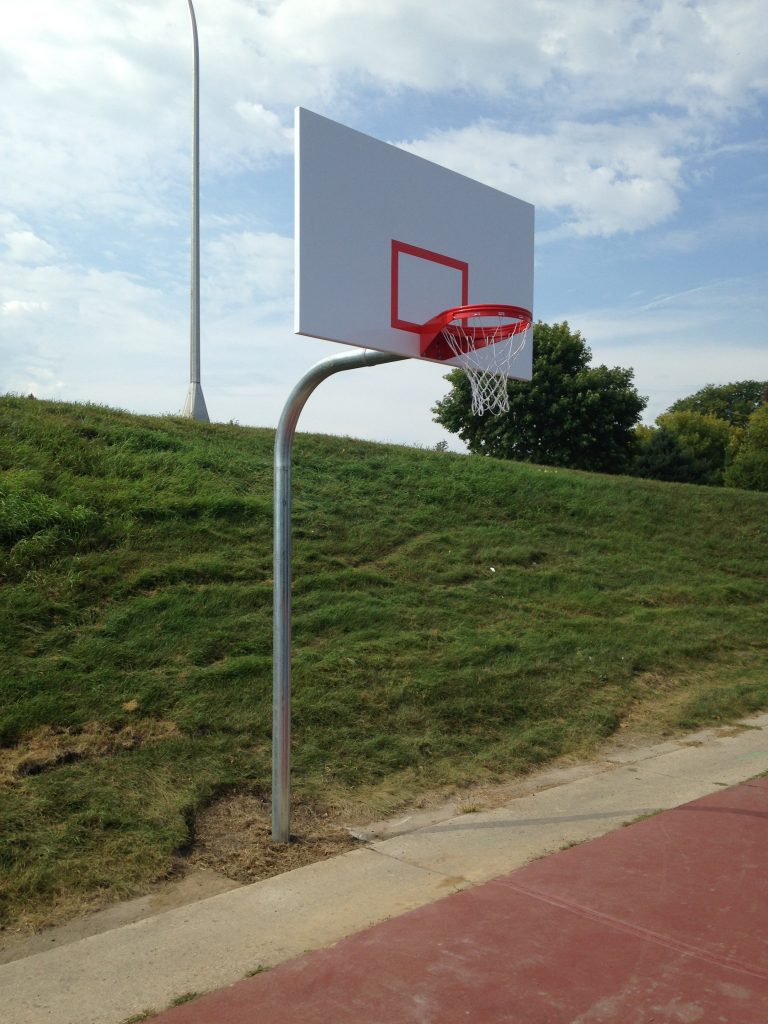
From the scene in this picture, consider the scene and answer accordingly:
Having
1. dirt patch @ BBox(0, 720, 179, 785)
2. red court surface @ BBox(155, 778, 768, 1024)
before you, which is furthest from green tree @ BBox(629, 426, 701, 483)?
red court surface @ BBox(155, 778, 768, 1024)

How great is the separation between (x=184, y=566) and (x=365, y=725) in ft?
9.62

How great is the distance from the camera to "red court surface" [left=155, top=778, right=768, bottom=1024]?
3.39m

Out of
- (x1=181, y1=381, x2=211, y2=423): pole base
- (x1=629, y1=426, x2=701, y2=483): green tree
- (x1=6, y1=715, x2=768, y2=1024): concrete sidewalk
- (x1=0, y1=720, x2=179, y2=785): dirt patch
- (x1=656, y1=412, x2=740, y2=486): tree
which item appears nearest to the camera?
(x1=6, y1=715, x2=768, y2=1024): concrete sidewalk

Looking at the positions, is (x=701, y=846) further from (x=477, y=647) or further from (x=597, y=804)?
(x=477, y=647)

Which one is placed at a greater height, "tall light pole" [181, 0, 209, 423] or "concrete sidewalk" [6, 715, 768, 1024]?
"tall light pole" [181, 0, 209, 423]

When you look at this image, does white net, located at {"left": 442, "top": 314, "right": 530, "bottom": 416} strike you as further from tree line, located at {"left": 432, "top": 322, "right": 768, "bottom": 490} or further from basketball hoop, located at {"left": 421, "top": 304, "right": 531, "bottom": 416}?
tree line, located at {"left": 432, "top": 322, "right": 768, "bottom": 490}

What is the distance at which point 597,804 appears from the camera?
19.4ft

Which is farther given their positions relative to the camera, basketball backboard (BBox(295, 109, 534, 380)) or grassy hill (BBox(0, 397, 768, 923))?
grassy hill (BBox(0, 397, 768, 923))

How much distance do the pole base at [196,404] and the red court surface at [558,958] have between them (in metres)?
12.5

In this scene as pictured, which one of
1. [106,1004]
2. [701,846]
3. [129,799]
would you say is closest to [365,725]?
[129,799]

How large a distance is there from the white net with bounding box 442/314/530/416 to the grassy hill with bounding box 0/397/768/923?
2.67 meters

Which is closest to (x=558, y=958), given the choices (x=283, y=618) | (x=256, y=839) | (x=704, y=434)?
(x=256, y=839)

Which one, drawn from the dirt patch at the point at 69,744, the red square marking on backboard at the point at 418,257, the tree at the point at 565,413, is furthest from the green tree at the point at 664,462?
the dirt patch at the point at 69,744

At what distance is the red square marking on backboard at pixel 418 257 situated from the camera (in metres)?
5.74
